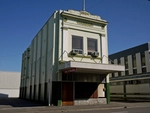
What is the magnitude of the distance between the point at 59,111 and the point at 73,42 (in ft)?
28.4

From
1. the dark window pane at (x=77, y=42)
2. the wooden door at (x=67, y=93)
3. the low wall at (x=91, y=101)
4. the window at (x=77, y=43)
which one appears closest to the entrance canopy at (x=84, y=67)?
the wooden door at (x=67, y=93)

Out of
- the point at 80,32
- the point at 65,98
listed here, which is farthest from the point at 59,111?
the point at 80,32

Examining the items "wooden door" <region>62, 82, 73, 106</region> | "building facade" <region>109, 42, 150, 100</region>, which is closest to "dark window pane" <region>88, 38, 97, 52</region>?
"wooden door" <region>62, 82, 73, 106</region>

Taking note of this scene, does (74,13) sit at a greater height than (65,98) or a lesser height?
greater

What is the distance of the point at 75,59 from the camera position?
2034 cm

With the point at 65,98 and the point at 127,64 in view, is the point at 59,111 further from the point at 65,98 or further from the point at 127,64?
the point at 127,64

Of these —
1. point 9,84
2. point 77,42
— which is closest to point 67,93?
point 77,42

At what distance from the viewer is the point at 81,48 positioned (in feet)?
69.5

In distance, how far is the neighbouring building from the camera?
48897 millimetres

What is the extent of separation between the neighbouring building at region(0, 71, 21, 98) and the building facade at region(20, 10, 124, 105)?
2931cm

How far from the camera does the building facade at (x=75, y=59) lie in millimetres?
19391

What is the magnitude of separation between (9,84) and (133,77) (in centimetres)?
3368

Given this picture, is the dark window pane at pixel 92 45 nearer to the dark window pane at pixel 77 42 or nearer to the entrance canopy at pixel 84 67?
the dark window pane at pixel 77 42

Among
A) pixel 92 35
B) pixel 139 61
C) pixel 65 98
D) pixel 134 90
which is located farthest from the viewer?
pixel 139 61
